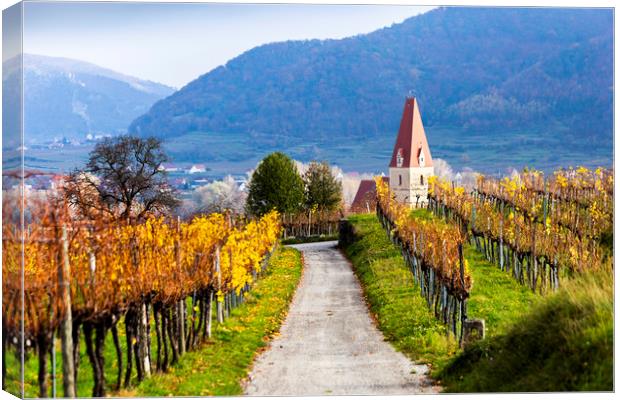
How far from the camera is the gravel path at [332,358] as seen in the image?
10.7m

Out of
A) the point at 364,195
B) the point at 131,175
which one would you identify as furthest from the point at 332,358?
the point at 364,195

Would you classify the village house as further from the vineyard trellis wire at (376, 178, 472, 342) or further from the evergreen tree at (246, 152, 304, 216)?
the evergreen tree at (246, 152, 304, 216)

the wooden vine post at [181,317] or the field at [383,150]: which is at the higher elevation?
the field at [383,150]

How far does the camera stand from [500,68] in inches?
647

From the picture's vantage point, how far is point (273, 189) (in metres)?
42.2

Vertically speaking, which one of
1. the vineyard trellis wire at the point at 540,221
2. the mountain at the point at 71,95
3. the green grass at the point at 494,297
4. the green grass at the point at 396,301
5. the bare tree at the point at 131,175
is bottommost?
the green grass at the point at 396,301

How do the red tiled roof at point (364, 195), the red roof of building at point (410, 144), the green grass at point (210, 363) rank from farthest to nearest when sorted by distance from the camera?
the red tiled roof at point (364, 195) → the red roof of building at point (410, 144) → the green grass at point (210, 363)

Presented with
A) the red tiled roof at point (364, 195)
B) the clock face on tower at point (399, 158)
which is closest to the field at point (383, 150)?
the clock face on tower at point (399, 158)

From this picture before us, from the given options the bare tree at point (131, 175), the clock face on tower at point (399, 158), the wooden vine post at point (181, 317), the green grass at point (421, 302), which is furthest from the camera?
the clock face on tower at point (399, 158)

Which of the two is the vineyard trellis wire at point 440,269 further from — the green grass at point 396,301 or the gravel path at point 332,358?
the gravel path at point 332,358

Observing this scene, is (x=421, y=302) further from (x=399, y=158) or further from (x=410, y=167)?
(x=410, y=167)

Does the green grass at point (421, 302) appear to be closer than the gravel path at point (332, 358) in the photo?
No

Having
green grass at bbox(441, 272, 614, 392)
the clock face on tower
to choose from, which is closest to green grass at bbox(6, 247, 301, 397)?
green grass at bbox(441, 272, 614, 392)

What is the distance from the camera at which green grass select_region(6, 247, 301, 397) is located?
10523 millimetres
